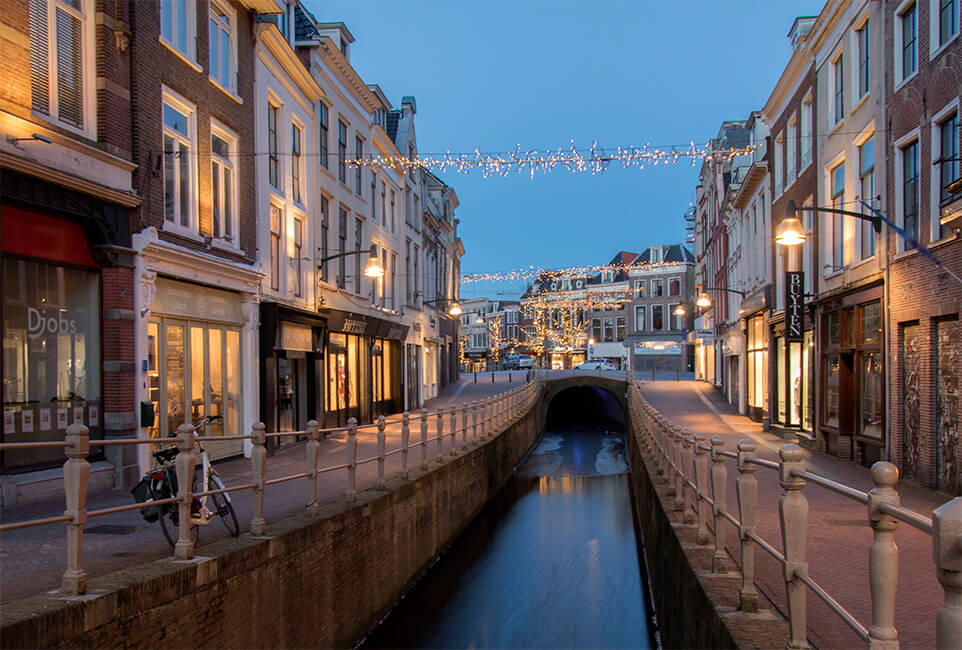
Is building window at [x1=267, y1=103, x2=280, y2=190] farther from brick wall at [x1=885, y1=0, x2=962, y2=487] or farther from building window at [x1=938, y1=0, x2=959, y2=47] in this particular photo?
building window at [x1=938, y1=0, x2=959, y2=47]

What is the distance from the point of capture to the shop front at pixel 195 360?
11.9m

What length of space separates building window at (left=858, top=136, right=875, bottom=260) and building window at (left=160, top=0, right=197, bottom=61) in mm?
11997

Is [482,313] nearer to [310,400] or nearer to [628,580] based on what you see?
[310,400]

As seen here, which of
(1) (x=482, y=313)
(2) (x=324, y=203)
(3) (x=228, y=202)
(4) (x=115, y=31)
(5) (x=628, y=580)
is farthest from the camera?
(1) (x=482, y=313)

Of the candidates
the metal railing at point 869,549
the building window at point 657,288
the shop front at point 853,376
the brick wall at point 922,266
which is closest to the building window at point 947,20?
the brick wall at point 922,266

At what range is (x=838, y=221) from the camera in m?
16.2

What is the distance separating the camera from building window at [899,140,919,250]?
11.9m

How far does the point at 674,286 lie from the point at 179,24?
185 feet

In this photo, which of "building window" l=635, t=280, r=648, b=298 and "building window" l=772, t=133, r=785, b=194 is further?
"building window" l=635, t=280, r=648, b=298

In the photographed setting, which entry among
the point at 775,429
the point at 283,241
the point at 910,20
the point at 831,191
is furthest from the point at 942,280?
the point at 283,241

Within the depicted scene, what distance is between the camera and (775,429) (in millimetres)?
21031

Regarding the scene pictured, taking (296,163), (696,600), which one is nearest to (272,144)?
(296,163)

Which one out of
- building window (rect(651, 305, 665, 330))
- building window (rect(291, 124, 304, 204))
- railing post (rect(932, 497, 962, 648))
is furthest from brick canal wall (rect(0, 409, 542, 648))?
building window (rect(651, 305, 665, 330))

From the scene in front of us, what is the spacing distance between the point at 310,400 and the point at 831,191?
12.9 metres
